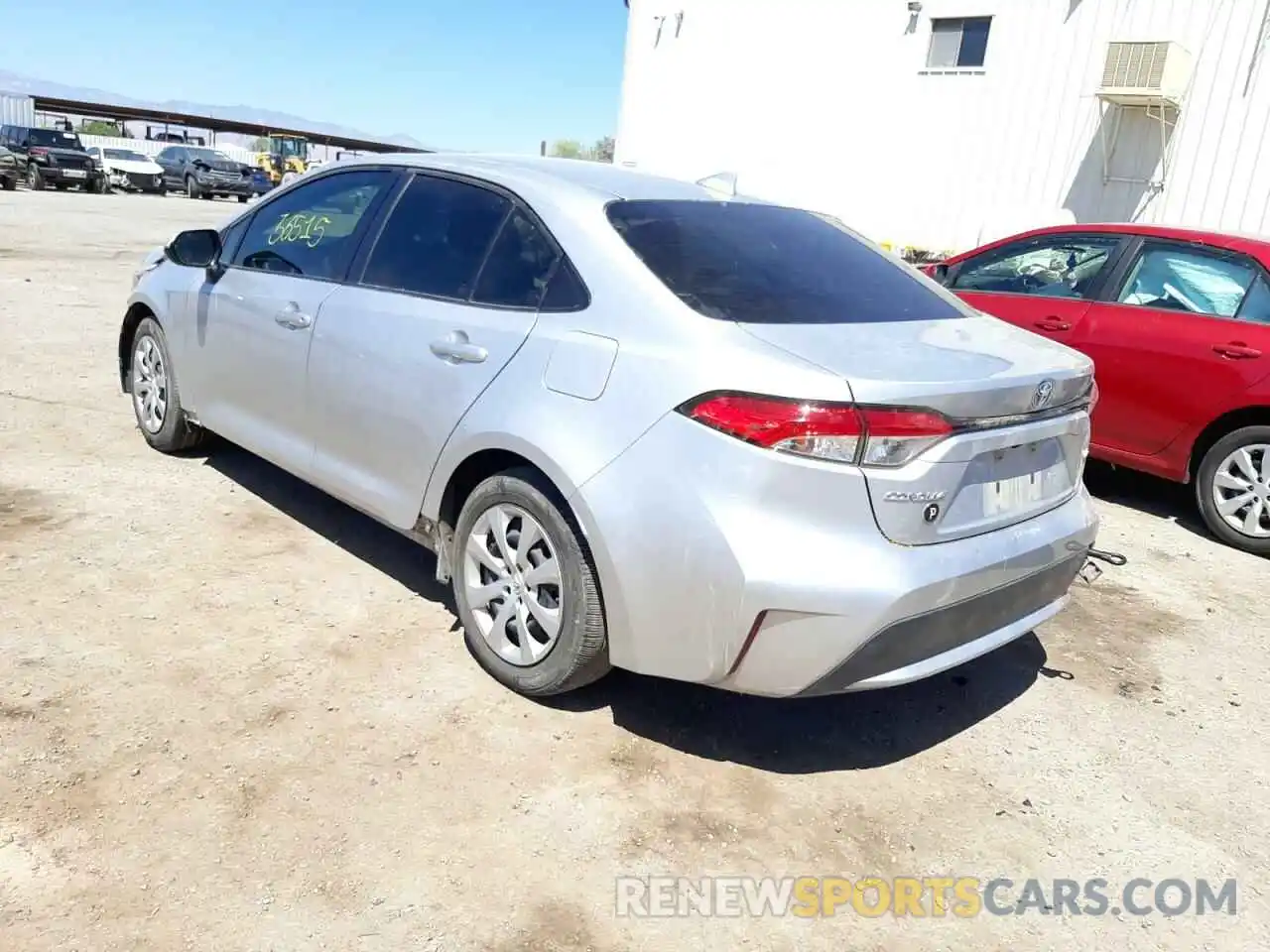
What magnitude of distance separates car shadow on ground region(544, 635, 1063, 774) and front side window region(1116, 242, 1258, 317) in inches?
117

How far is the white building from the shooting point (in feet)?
40.9

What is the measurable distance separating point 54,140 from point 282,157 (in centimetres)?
1190

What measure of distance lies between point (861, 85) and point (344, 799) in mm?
15712

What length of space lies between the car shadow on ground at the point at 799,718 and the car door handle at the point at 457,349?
113cm

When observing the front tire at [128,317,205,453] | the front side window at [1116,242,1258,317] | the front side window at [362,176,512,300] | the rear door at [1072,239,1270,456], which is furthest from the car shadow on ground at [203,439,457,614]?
the front side window at [1116,242,1258,317]

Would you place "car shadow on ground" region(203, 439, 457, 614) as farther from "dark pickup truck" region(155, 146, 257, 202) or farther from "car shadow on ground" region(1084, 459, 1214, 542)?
"dark pickup truck" region(155, 146, 257, 202)

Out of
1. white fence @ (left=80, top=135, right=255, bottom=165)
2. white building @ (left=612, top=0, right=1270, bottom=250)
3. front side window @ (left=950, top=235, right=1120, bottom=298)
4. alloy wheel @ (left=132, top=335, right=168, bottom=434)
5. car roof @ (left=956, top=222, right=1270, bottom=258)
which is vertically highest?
white building @ (left=612, top=0, right=1270, bottom=250)

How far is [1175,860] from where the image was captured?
2.75 meters

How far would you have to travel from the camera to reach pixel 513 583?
3.14m

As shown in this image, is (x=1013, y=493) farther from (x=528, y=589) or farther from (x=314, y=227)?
(x=314, y=227)

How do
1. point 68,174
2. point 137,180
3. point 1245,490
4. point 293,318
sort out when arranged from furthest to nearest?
1. point 137,180
2. point 68,174
3. point 1245,490
4. point 293,318

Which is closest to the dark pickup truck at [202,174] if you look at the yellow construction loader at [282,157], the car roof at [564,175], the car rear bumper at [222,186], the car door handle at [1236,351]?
the car rear bumper at [222,186]

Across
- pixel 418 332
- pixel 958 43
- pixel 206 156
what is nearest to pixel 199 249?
pixel 418 332

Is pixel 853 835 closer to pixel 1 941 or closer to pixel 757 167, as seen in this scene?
pixel 1 941
